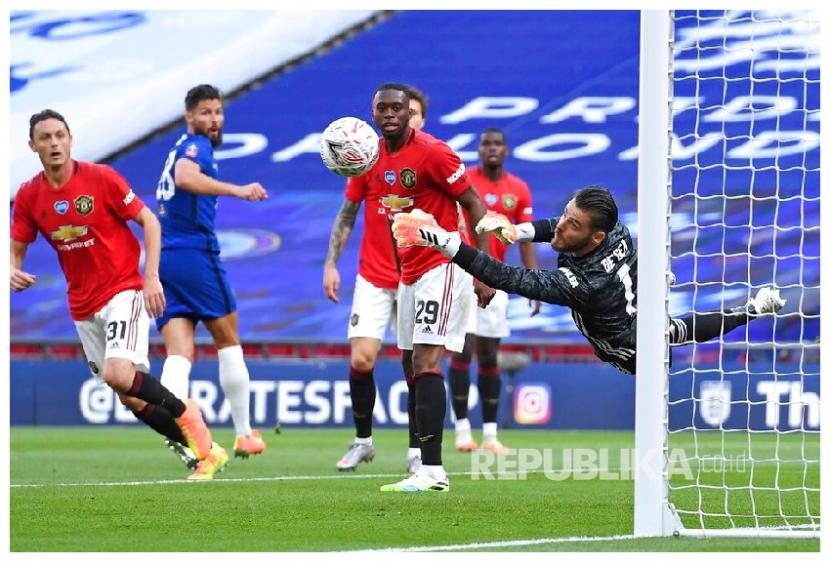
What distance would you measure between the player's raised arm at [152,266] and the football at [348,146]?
1.26 meters

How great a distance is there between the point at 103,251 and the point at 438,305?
2061mm

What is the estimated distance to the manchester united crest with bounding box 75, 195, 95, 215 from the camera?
8250 millimetres

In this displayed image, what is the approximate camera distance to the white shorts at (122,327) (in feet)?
26.7

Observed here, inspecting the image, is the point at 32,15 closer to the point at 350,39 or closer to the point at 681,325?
the point at 350,39

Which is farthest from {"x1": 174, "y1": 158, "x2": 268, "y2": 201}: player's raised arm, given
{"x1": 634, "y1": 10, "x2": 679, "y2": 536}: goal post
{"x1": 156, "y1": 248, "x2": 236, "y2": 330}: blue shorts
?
{"x1": 634, "y1": 10, "x2": 679, "y2": 536}: goal post

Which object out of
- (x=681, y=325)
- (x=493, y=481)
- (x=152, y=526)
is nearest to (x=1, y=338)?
(x=152, y=526)

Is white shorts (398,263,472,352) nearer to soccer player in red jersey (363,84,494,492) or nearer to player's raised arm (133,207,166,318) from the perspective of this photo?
soccer player in red jersey (363,84,494,492)

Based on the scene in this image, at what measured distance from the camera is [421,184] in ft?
25.5

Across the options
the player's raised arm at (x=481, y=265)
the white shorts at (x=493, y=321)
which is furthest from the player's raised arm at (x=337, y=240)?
the white shorts at (x=493, y=321)

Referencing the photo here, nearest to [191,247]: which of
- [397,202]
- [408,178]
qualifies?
[397,202]

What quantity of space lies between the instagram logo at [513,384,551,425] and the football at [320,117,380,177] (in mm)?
8378

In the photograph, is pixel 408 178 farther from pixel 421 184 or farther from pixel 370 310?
pixel 370 310

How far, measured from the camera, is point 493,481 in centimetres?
827

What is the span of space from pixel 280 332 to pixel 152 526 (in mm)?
12177
